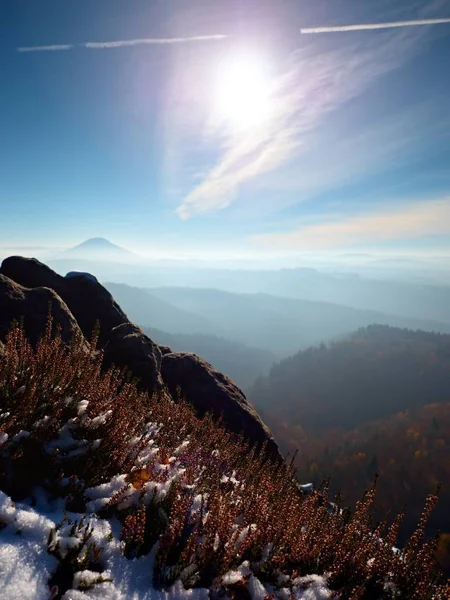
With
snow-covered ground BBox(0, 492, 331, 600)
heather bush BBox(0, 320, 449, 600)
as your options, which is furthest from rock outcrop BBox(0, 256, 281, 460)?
snow-covered ground BBox(0, 492, 331, 600)

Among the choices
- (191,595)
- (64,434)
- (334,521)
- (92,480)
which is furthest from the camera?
(334,521)

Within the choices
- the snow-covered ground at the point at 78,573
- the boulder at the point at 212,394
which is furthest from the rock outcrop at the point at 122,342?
the snow-covered ground at the point at 78,573

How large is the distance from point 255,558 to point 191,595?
995 mm

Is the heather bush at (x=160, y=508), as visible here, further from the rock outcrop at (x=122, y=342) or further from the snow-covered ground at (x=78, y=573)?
the rock outcrop at (x=122, y=342)

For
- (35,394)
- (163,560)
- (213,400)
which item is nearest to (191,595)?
(163,560)

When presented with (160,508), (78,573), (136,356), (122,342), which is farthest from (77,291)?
(78,573)

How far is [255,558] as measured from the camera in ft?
13.6

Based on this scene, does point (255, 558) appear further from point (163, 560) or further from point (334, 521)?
point (334, 521)

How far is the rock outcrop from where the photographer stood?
10.6 meters

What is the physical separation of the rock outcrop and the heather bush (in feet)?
Answer: 17.8

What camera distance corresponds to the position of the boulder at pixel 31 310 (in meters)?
9.57

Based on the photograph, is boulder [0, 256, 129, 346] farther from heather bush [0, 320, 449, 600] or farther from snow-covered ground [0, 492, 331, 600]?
snow-covered ground [0, 492, 331, 600]

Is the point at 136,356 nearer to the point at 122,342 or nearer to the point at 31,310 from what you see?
the point at 122,342

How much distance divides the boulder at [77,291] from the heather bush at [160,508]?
8730 millimetres
